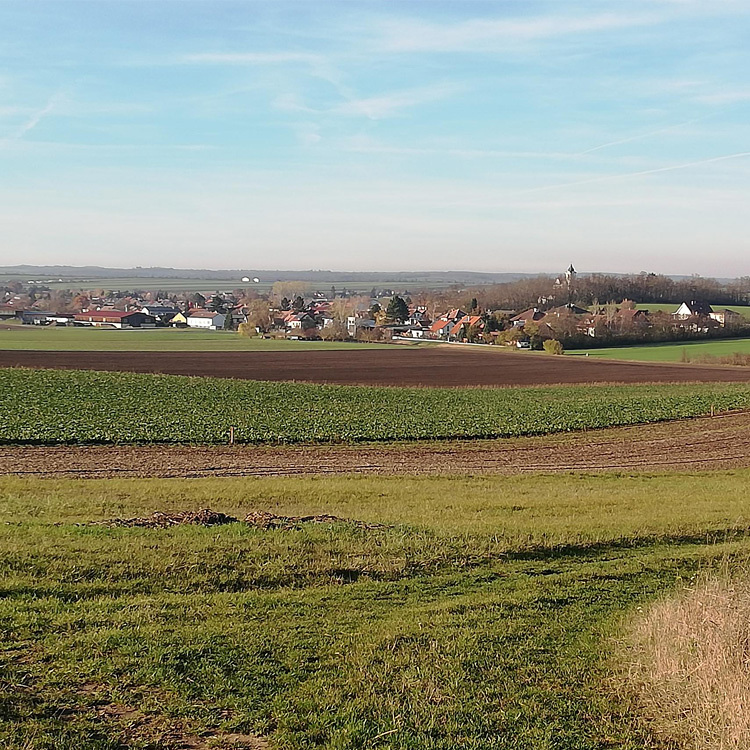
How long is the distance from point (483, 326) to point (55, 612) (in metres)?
104

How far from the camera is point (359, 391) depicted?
5109cm

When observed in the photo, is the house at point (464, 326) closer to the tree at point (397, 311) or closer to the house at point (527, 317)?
the house at point (527, 317)

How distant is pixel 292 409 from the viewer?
134 feet

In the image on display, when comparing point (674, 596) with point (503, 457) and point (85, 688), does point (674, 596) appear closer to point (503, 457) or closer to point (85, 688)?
point (85, 688)

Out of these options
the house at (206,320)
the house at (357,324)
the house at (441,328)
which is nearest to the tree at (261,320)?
the house at (357,324)

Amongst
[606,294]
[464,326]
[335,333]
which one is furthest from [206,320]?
[606,294]

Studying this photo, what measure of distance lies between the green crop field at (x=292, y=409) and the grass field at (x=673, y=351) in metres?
31.2

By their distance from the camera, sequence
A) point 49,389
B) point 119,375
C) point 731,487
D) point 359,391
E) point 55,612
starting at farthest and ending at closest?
point 119,375
point 359,391
point 49,389
point 731,487
point 55,612

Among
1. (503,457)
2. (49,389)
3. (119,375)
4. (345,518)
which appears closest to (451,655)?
(345,518)

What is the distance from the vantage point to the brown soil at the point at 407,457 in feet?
83.7

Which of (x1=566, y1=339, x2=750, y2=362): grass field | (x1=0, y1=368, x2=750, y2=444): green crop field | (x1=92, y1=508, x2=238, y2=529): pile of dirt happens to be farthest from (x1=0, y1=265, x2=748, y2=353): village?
(x1=92, y1=508, x2=238, y2=529): pile of dirt

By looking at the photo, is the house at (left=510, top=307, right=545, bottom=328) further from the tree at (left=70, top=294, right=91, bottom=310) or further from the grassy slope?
the tree at (left=70, top=294, right=91, bottom=310)

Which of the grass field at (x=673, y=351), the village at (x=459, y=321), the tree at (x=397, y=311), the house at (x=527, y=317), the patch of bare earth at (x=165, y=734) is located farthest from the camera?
the tree at (x=397, y=311)

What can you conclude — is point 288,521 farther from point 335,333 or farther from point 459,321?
point 459,321
